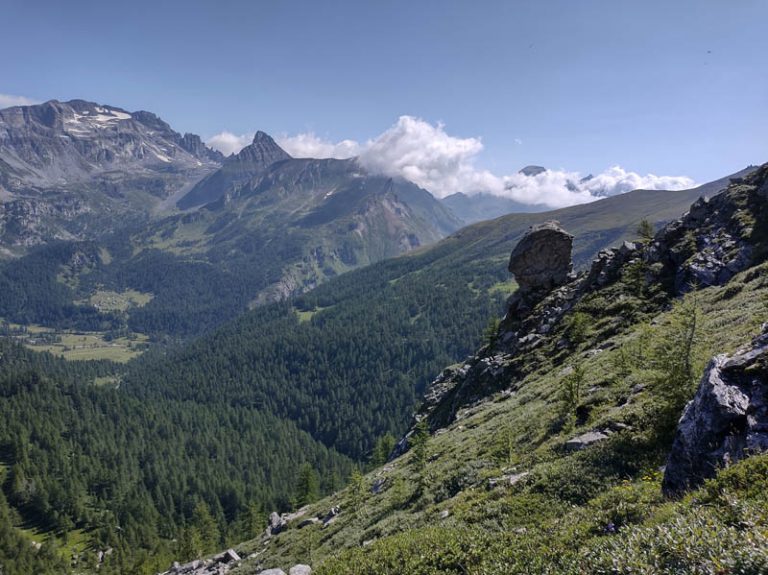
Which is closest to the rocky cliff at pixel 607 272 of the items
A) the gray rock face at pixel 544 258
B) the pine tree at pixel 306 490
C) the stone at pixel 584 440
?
the gray rock face at pixel 544 258

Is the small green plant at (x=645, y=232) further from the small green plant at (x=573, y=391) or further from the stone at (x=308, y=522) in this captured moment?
the stone at (x=308, y=522)

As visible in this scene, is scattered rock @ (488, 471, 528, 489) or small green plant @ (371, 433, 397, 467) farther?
small green plant @ (371, 433, 397, 467)

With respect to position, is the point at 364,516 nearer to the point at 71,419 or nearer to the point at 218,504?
the point at 218,504

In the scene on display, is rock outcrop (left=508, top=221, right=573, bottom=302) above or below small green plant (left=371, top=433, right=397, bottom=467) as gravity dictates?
above

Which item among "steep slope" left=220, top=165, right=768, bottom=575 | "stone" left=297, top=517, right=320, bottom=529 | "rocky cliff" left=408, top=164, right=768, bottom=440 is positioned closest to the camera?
"steep slope" left=220, top=165, right=768, bottom=575

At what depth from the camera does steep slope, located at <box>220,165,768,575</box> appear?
12203 mm

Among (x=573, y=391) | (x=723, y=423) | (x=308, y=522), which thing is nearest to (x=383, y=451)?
(x=308, y=522)

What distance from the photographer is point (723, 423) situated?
14.7 m

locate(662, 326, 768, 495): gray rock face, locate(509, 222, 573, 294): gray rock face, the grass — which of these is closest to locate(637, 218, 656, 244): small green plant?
locate(509, 222, 573, 294): gray rock face

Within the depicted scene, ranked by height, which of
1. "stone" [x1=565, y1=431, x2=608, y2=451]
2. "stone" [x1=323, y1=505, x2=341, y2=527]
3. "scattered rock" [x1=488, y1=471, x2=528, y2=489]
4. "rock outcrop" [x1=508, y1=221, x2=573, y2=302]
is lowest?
"stone" [x1=323, y1=505, x2=341, y2=527]

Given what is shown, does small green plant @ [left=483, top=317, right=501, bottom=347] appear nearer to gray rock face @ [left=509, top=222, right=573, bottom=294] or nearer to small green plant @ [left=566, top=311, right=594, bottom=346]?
gray rock face @ [left=509, top=222, right=573, bottom=294]

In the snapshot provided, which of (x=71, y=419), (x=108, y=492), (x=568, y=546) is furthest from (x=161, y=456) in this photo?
(x=568, y=546)

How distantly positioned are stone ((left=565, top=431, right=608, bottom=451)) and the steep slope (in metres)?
0.11

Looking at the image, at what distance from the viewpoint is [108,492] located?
495 ft
